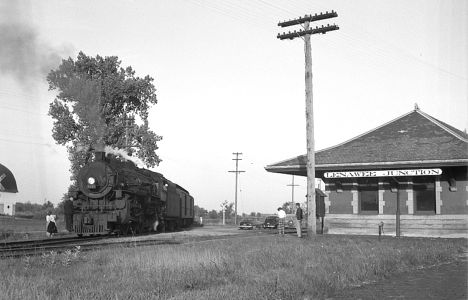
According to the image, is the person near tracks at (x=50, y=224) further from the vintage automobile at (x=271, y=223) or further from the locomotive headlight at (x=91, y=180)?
the vintage automobile at (x=271, y=223)

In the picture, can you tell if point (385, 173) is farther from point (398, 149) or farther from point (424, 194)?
point (424, 194)

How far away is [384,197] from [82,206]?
50.9ft

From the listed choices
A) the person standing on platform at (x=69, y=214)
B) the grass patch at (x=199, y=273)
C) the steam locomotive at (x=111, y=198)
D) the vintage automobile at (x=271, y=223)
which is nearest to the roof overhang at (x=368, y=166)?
the steam locomotive at (x=111, y=198)

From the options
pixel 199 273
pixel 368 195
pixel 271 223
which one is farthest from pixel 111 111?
pixel 199 273

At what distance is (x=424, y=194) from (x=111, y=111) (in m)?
27.1

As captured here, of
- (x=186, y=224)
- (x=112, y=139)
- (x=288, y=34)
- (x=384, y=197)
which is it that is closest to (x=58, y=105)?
(x=112, y=139)

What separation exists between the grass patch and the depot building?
1104 cm

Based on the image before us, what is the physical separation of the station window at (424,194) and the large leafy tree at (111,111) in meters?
21.8

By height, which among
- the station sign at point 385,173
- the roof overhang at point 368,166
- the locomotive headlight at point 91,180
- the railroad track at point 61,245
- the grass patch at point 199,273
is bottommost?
the railroad track at point 61,245

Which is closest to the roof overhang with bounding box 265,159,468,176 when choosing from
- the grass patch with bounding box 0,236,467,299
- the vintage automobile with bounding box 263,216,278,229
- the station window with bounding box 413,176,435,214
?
the station window with bounding box 413,176,435,214

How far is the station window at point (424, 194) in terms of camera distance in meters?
25.8

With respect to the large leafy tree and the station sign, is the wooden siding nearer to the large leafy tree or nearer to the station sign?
the station sign

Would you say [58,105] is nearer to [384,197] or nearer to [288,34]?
[288,34]

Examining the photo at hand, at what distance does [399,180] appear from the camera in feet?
86.5
